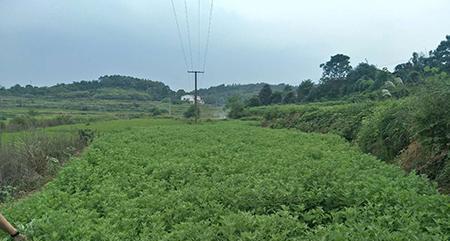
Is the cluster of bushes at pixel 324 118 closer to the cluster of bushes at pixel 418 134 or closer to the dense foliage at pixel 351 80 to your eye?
the cluster of bushes at pixel 418 134

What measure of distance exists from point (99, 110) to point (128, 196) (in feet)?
193

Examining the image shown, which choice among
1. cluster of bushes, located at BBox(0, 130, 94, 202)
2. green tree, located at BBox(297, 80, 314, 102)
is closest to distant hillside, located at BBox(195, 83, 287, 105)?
green tree, located at BBox(297, 80, 314, 102)

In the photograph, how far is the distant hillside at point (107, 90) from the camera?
76938mm

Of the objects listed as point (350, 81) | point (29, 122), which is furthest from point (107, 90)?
point (29, 122)

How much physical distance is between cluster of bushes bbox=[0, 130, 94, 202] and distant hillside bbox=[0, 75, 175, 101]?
55742 millimetres

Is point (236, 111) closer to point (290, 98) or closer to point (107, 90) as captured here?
point (290, 98)

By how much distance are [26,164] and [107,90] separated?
7239cm

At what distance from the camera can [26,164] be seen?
52.1 feet

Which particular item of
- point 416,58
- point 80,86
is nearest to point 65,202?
point 416,58

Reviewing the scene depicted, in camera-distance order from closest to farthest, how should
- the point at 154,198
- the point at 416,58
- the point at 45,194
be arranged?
the point at 154,198 < the point at 45,194 < the point at 416,58

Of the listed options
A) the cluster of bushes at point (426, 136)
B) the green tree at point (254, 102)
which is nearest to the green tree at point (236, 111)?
the green tree at point (254, 102)

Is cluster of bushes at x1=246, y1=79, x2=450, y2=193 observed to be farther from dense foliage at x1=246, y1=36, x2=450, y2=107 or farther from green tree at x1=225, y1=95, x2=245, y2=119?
green tree at x1=225, y1=95, x2=245, y2=119

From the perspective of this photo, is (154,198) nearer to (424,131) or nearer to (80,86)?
(424,131)

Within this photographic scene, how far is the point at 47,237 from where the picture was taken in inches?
205
